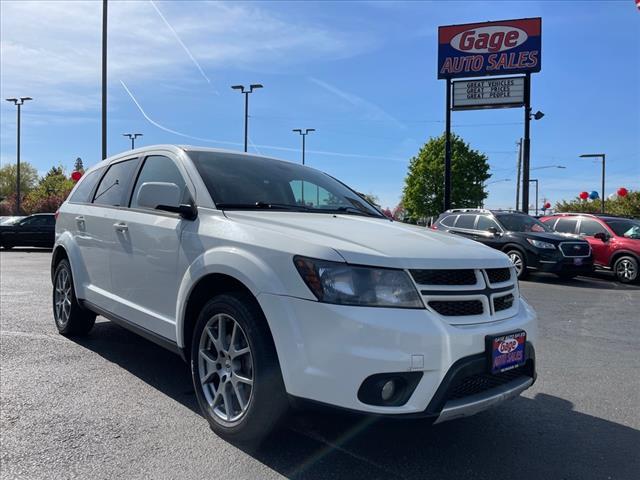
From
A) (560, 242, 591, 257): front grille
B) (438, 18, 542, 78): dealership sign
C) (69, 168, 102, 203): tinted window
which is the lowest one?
(560, 242, 591, 257): front grille

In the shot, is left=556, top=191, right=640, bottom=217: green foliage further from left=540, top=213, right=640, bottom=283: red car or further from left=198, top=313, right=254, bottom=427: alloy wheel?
left=198, top=313, right=254, bottom=427: alloy wheel

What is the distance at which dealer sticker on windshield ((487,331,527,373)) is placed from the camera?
2.80 meters

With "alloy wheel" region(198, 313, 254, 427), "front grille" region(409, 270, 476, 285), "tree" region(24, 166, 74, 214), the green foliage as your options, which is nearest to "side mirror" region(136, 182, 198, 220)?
"alloy wheel" region(198, 313, 254, 427)

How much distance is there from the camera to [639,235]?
510 inches

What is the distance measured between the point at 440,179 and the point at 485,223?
45995 mm

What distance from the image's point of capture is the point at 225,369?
317cm

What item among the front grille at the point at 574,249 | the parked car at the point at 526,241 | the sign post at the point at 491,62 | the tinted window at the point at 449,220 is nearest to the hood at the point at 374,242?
the parked car at the point at 526,241

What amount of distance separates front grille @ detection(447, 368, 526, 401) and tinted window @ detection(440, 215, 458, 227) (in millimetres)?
11460

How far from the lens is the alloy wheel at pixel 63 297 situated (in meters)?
5.45

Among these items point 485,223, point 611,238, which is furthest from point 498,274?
point 611,238

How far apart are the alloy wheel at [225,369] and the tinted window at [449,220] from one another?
11.7 metres

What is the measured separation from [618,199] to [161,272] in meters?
51.4

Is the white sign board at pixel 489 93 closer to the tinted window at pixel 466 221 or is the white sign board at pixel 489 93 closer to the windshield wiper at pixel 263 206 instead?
the tinted window at pixel 466 221

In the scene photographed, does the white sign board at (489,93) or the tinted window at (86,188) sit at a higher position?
the white sign board at (489,93)
